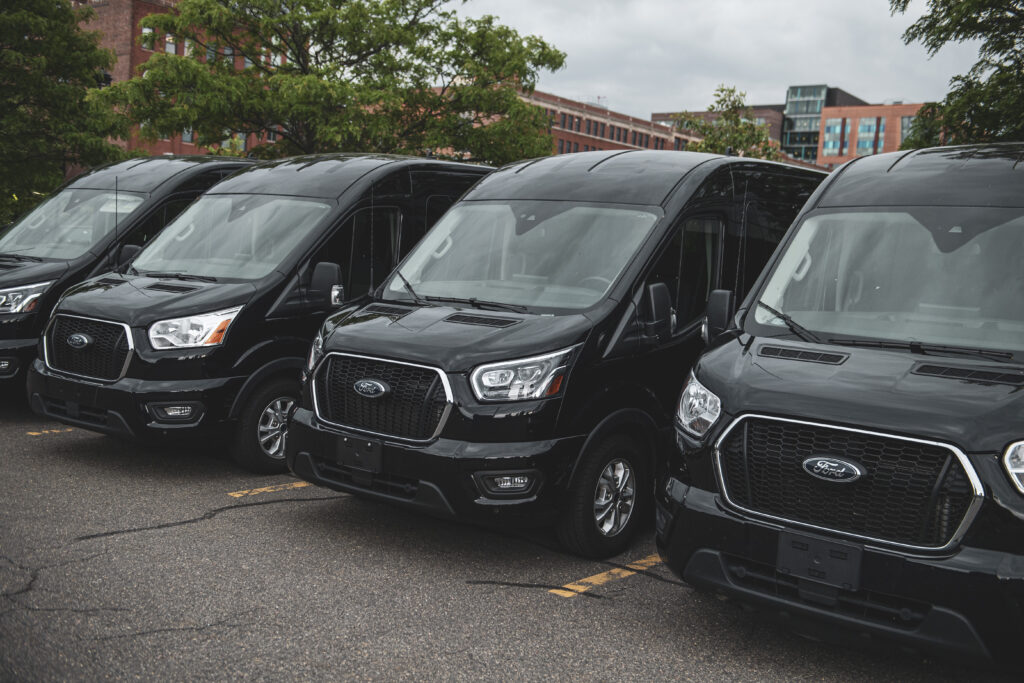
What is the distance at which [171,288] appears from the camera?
24.4 feet

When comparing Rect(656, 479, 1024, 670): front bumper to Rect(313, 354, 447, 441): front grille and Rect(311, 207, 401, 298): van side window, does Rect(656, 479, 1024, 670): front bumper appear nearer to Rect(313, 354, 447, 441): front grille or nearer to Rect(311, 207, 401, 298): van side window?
Rect(313, 354, 447, 441): front grille

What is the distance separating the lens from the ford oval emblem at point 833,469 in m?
4.01

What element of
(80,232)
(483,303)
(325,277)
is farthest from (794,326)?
(80,232)

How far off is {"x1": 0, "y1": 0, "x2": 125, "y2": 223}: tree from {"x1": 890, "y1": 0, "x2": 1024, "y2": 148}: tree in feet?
57.6

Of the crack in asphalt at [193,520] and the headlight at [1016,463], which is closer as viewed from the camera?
the headlight at [1016,463]

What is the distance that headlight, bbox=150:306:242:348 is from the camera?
699cm

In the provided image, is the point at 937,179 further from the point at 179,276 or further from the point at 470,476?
the point at 179,276

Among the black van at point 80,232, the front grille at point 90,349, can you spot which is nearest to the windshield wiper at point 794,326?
the front grille at point 90,349

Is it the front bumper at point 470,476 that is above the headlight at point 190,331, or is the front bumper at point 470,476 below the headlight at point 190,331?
below

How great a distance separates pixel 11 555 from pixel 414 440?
7.23ft

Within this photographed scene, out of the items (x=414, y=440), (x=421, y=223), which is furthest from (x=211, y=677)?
(x=421, y=223)

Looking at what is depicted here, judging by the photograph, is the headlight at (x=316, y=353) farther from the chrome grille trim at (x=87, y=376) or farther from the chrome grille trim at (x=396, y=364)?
the chrome grille trim at (x=87, y=376)

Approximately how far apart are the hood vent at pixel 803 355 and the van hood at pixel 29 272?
674cm

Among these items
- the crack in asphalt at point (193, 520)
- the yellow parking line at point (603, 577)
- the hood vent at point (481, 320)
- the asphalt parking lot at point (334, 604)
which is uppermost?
the hood vent at point (481, 320)
